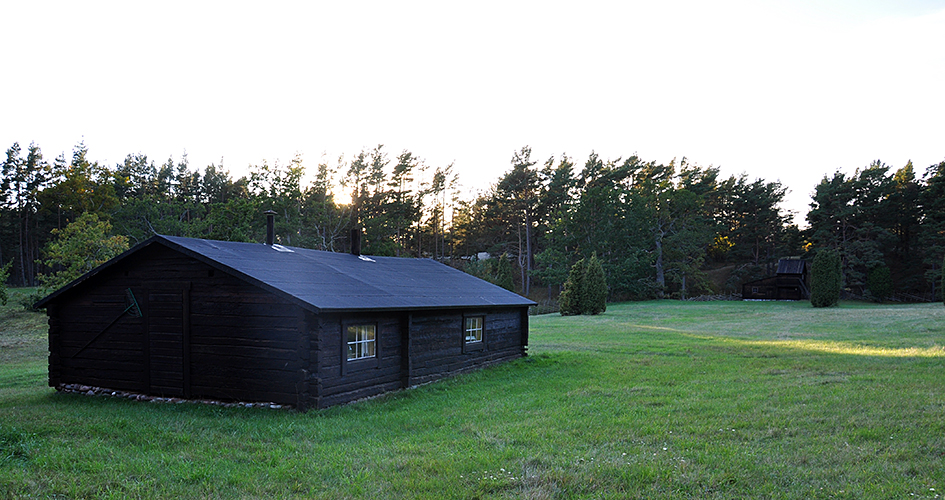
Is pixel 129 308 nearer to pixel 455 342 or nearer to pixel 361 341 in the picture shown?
pixel 361 341

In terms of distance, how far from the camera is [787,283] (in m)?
57.7

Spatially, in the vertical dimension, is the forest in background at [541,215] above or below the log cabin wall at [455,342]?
above

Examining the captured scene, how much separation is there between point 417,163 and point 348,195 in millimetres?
10502

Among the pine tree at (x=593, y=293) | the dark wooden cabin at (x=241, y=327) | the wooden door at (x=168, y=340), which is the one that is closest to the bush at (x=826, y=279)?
the pine tree at (x=593, y=293)

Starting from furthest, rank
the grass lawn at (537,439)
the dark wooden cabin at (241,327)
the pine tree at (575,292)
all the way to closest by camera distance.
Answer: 1. the pine tree at (575,292)
2. the dark wooden cabin at (241,327)
3. the grass lawn at (537,439)

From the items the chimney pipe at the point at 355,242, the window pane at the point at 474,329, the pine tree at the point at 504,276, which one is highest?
the chimney pipe at the point at 355,242

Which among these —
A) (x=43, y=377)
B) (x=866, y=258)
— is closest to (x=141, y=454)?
(x=43, y=377)

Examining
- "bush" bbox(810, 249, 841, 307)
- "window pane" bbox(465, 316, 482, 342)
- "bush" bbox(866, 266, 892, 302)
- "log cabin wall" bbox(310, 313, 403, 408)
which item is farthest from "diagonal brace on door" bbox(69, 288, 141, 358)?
"bush" bbox(866, 266, 892, 302)

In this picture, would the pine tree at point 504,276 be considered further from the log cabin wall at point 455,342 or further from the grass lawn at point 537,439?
the grass lawn at point 537,439

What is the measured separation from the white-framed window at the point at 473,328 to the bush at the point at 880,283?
52680 mm

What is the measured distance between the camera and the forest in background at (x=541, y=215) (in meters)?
51.5

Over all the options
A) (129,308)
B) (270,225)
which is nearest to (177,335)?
(129,308)

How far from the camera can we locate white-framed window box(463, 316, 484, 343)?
17.3 m

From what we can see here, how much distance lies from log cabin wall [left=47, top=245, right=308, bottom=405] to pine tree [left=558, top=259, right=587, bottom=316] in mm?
33466
